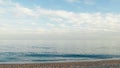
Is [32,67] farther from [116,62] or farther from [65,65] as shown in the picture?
[116,62]

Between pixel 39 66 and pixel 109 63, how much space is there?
473 centimetres

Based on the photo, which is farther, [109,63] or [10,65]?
[109,63]

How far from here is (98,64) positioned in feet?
54.0

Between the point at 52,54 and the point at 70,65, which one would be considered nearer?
the point at 70,65

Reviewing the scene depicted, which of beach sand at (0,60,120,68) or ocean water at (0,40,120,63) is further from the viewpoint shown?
ocean water at (0,40,120,63)

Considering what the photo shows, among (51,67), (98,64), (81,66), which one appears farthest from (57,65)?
(98,64)

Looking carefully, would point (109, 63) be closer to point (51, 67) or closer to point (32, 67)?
point (51, 67)

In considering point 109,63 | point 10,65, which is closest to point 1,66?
point 10,65

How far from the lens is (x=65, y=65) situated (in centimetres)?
1573

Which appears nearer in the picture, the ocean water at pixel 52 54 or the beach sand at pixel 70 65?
the beach sand at pixel 70 65

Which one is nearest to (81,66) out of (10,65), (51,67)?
(51,67)

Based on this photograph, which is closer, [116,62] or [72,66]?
[72,66]

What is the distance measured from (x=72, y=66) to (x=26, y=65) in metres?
2.86

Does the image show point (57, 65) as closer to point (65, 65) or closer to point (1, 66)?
point (65, 65)
